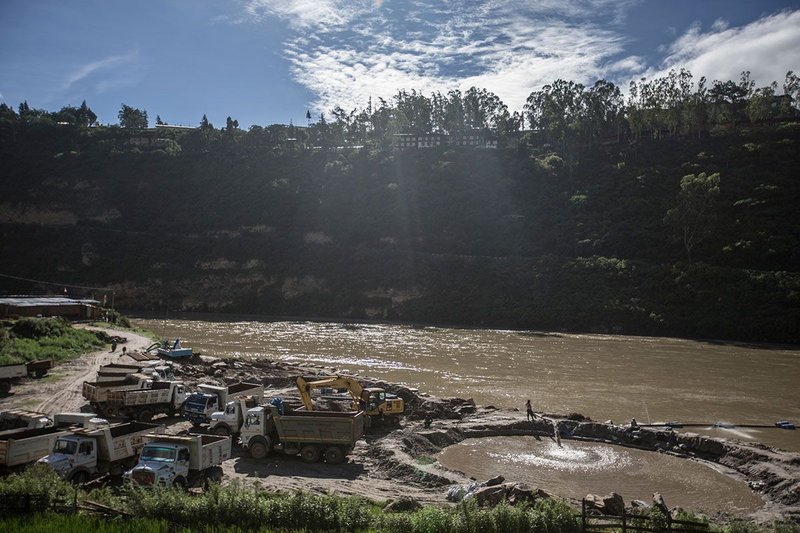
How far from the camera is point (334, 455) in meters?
19.0

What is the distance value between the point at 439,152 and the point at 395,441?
300ft

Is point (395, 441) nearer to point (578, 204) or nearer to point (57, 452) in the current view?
point (57, 452)

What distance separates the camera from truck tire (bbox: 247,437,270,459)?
19.1m

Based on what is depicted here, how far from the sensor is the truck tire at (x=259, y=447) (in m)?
19.1

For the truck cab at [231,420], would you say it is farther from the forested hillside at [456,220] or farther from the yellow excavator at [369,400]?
the forested hillside at [456,220]

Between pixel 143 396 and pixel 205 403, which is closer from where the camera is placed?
pixel 205 403

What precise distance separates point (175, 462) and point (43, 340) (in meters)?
28.7

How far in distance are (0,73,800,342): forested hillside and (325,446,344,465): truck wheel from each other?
152 feet

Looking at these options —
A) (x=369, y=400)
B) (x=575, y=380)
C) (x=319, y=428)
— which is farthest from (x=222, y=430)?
(x=575, y=380)

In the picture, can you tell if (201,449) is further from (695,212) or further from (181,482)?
(695,212)

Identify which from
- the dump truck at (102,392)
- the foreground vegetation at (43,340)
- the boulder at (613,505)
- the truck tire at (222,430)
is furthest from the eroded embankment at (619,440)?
the foreground vegetation at (43,340)

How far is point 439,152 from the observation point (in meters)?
108

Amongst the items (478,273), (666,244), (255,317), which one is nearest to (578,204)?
(666,244)

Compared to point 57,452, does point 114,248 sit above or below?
above
